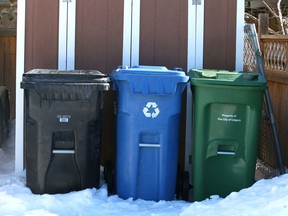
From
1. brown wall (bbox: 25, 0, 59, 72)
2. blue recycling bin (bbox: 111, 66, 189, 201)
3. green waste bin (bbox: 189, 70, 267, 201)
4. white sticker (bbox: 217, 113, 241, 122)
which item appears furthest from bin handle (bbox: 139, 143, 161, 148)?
brown wall (bbox: 25, 0, 59, 72)

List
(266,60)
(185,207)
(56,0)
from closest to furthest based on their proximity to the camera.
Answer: (185,207)
(56,0)
(266,60)

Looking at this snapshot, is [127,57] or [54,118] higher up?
[127,57]

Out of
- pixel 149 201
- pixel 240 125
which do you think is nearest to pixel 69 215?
pixel 149 201

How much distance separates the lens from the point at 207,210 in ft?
15.4

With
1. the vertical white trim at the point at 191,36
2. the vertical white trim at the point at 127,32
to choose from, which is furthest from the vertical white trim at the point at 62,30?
the vertical white trim at the point at 191,36

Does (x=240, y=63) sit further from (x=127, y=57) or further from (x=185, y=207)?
(x=185, y=207)

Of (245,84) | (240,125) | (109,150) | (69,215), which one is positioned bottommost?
(69,215)

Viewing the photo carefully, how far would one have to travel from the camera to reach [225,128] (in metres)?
5.33

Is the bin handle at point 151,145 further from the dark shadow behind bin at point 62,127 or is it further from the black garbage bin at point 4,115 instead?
the black garbage bin at point 4,115

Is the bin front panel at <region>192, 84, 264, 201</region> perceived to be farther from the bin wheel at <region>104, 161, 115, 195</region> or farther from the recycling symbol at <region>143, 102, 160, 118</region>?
the bin wheel at <region>104, 161, 115, 195</region>

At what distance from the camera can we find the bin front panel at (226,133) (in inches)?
208

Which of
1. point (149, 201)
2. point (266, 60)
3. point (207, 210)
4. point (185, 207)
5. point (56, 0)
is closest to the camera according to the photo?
point (207, 210)

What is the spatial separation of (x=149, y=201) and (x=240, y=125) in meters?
1.14

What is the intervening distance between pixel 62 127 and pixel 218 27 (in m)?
2.22
